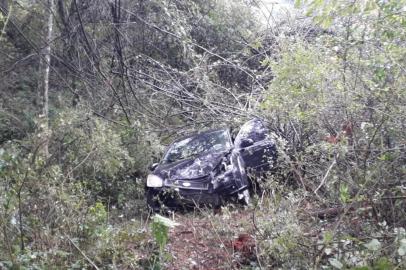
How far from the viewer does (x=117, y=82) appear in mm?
11086

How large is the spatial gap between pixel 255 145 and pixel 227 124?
71 centimetres

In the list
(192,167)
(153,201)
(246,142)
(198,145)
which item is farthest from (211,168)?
(246,142)

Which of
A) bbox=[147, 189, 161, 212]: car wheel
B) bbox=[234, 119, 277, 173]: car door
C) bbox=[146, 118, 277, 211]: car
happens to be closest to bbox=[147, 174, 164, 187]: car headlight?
bbox=[146, 118, 277, 211]: car

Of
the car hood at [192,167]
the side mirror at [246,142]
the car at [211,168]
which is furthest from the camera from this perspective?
the side mirror at [246,142]

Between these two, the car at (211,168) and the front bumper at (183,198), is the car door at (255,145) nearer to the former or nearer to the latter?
the car at (211,168)

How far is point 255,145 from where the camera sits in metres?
9.54

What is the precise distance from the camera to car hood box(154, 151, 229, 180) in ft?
27.7

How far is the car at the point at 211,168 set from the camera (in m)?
8.24

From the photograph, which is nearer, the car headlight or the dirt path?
the dirt path

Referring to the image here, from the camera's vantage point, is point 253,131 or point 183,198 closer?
point 183,198

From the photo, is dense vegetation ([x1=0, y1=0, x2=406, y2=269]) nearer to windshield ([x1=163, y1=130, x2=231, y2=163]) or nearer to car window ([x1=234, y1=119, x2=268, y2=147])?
car window ([x1=234, y1=119, x2=268, y2=147])

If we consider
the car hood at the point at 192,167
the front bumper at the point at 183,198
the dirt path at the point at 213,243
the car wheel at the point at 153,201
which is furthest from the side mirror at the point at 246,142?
the dirt path at the point at 213,243

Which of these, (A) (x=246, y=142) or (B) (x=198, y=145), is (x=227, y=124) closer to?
(A) (x=246, y=142)

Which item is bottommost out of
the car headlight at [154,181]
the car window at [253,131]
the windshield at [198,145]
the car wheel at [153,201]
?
the car wheel at [153,201]
